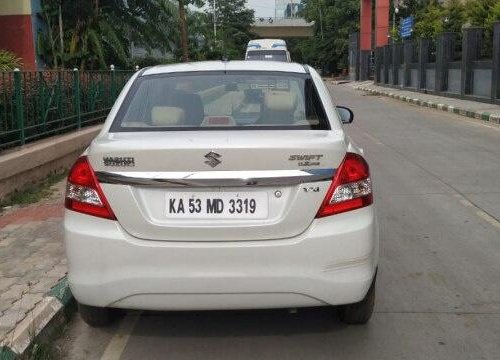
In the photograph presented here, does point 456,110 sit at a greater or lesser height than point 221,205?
lesser

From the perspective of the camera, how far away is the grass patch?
23.6ft

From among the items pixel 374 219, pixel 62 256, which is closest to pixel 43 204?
pixel 62 256

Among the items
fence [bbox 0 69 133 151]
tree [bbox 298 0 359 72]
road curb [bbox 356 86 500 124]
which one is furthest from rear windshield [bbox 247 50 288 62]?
tree [bbox 298 0 359 72]

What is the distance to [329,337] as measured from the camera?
3.89 metres

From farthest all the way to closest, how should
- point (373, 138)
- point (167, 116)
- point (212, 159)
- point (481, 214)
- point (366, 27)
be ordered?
point (366, 27) < point (373, 138) < point (481, 214) < point (167, 116) < point (212, 159)

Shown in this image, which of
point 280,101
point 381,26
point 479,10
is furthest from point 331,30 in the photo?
point 280,101

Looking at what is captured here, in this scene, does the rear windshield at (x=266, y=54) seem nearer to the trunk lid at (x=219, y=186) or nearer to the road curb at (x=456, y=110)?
the road curb at (x=456, y=110)

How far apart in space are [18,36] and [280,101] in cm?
1392

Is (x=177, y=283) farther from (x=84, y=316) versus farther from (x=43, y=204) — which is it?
(x=43, y=204)

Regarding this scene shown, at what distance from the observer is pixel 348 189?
3.43m

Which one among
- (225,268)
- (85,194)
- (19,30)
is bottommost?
(225,268)

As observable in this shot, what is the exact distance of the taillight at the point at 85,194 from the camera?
3.43 m

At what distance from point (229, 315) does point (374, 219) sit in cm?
118

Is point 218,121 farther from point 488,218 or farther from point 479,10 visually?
point 479,10
